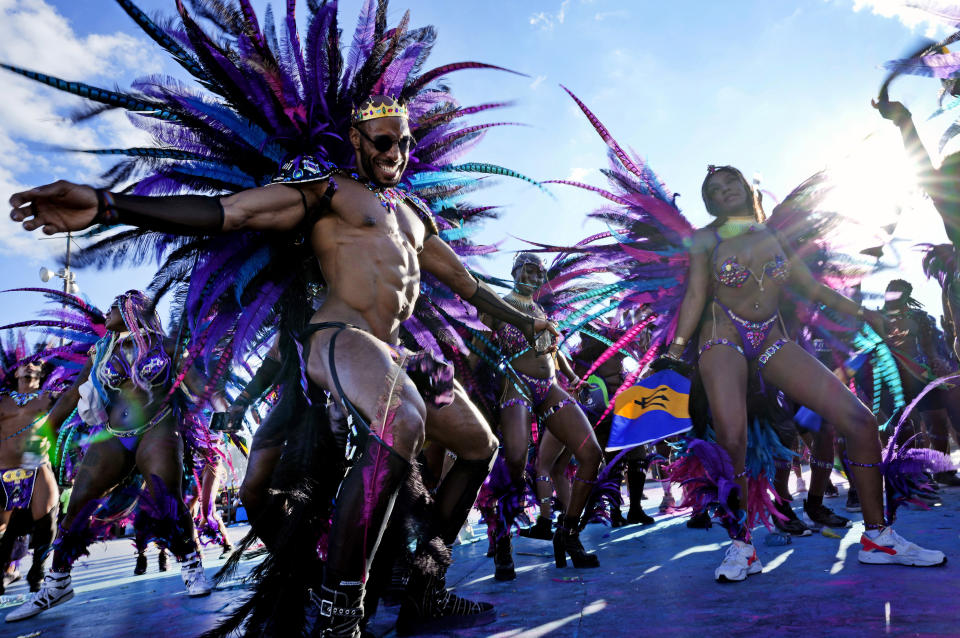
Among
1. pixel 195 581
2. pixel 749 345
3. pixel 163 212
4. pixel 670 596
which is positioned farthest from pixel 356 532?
pixel 195 581

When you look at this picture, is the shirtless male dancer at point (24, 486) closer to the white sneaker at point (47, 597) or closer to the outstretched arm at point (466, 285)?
the white sneaker at point (47, 597)

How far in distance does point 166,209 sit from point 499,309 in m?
1.60

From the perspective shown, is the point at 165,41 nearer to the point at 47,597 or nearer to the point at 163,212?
the point at 163,212

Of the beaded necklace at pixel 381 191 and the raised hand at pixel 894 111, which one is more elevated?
the raised hand at pixel 894 111

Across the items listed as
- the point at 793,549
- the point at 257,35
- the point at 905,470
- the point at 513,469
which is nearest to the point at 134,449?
the point at 513,469

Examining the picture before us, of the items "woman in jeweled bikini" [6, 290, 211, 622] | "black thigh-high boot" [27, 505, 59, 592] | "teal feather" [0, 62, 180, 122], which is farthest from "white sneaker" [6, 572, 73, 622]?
"teal feather" [0, 62, 180, 122]

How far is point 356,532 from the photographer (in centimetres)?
194

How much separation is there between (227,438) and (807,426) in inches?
178

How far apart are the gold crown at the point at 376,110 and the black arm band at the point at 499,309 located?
36.8 inches

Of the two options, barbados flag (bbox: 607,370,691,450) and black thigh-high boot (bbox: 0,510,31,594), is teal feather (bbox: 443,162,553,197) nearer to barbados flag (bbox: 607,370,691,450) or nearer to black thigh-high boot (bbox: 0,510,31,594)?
barbados flag (bbox: 607,370,691,450)

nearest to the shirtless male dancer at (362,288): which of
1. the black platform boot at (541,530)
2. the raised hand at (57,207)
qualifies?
the raised hand at (57,207)

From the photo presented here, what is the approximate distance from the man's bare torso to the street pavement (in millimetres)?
1263

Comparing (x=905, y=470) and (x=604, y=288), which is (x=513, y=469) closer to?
(x=604, y=288)

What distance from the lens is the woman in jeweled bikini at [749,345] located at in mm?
2934
